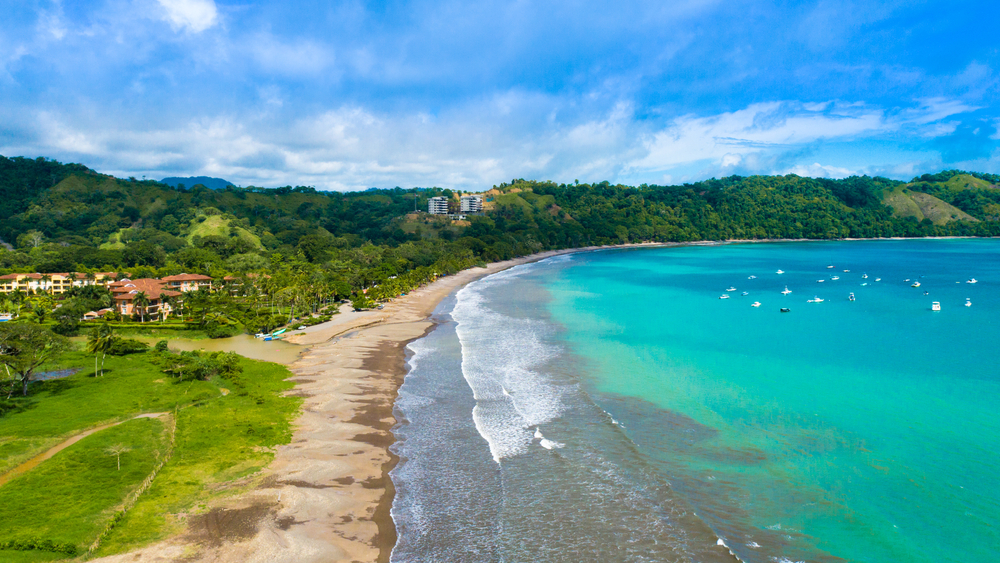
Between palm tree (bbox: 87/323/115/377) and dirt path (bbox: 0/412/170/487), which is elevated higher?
palm tree (bbox: 87/323/115/377)

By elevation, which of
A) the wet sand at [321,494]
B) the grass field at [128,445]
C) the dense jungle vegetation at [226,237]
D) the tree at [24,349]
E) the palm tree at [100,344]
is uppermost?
the dense jungle vegetation at [226,237]

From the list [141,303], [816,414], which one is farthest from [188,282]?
[816,414]

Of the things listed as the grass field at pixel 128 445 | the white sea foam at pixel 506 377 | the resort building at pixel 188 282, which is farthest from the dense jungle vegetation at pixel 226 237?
the grass field at pixel 128 445

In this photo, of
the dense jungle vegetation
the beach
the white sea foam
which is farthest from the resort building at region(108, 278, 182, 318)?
the white sea foam

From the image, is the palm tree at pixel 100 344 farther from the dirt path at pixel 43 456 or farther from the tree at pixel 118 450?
the tree at pixel 118 450

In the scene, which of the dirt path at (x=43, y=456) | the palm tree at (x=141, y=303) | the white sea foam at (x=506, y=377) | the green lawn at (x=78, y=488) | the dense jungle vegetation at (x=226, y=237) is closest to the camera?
the green lawn at (x=78, y=488)

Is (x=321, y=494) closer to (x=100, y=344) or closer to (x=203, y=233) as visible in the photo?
(x=100, y=344)

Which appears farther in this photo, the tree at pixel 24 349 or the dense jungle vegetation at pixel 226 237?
the dense jungle vegetation at pixel 226 237

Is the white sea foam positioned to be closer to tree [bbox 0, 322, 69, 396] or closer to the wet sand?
the wet sand
